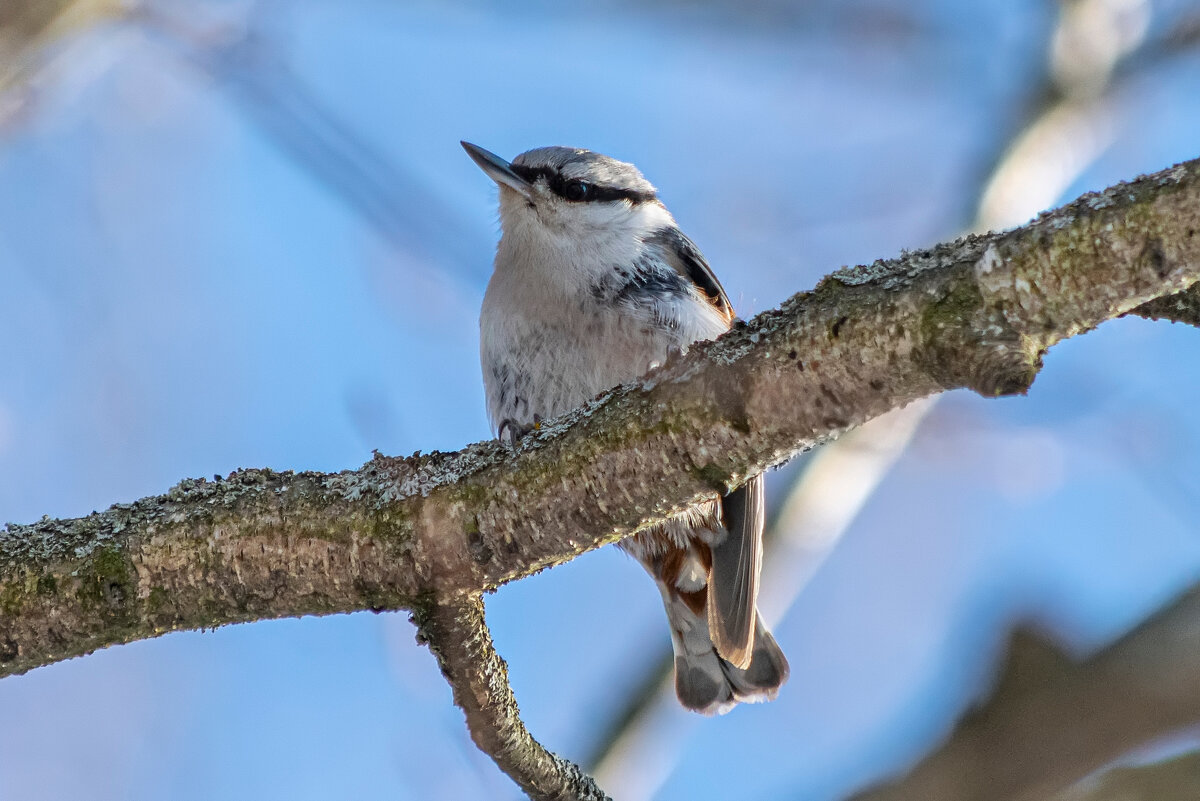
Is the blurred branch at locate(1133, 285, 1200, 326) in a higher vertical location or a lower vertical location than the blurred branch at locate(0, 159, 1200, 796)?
lower

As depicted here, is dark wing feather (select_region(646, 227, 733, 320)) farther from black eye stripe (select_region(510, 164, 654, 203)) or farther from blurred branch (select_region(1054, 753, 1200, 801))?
blurred branch (select_region(1054, 753, 1200, 801))

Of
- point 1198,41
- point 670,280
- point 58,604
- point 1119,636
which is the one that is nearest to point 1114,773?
point 1119,636

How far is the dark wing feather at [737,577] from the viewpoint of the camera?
3.22 m

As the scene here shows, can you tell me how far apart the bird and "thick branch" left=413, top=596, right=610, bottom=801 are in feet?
3.78

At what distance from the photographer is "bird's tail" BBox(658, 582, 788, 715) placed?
365 cm

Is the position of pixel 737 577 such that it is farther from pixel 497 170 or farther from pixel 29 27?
pixel 29 27

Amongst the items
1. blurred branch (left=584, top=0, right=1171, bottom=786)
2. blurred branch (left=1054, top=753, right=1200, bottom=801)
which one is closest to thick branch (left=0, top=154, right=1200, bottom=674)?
blurred branch (left=1054, top=753, right=1200, bottom=801)

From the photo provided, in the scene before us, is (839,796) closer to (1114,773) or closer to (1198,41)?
(1114,773)

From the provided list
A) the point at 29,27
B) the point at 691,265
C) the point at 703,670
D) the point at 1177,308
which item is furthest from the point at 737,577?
the point at 29,27

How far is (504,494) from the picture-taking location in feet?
6.37

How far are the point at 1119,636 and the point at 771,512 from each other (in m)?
1.87

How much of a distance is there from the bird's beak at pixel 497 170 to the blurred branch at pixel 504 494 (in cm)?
203

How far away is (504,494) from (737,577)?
1534 millimetres

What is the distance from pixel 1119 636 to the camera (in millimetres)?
2426
